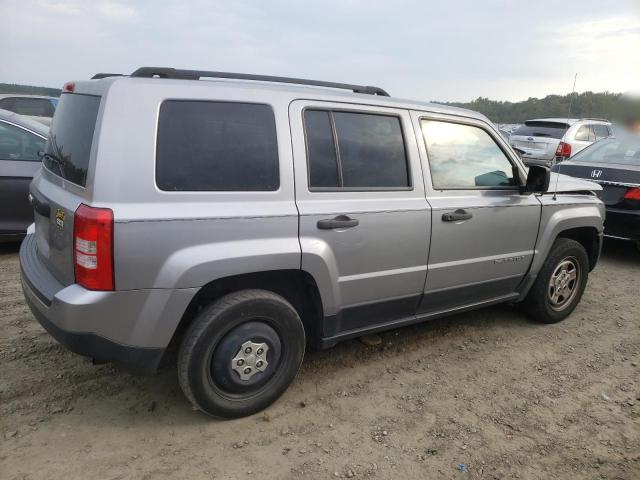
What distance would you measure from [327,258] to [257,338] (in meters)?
0.59

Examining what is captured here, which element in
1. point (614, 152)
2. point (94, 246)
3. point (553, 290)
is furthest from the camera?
point (614, 152)

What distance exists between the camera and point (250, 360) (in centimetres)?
273

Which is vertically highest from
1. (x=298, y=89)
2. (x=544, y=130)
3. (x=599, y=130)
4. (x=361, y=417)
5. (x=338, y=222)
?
(x=599, y=130)

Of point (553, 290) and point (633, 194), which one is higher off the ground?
point (633, 194)

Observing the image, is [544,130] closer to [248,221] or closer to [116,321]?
[248,221]

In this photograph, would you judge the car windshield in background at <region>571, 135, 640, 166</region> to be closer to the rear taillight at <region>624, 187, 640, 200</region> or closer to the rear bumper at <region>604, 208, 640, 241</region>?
the rear taillight at <region>624, 187, 640, 200</region>

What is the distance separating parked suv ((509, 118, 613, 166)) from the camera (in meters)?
11.5

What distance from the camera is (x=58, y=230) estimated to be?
2.51 metres

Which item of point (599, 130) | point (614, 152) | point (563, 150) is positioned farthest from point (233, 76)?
point (599, 130)

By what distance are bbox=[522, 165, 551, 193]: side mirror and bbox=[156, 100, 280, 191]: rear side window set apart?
2.05 metres

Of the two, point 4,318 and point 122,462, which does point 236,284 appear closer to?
point 122,462

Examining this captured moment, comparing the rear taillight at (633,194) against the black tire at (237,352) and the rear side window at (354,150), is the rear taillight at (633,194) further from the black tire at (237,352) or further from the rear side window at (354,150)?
the black tire at (237,352)

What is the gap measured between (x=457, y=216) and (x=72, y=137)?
2.38 m

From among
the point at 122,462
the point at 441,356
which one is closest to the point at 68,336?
the point at 122,462
